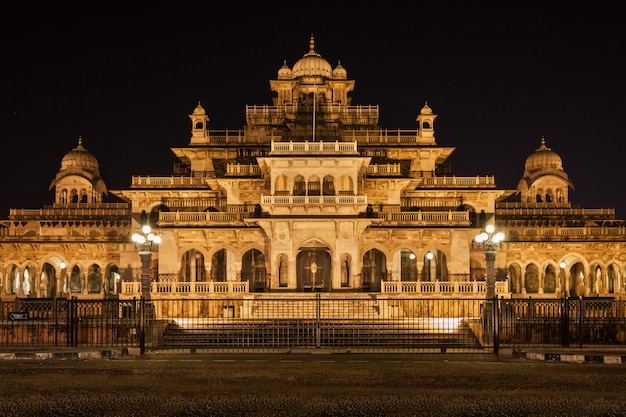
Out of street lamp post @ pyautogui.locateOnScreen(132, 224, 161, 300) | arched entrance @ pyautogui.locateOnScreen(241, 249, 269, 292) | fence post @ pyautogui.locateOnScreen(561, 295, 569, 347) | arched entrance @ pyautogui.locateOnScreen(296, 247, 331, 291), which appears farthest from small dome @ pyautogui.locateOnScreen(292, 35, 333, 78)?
fence post @ pyautogui.locateOnScreen(561, 295, 569, 347)

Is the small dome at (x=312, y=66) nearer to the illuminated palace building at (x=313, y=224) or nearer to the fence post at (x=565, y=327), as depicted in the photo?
the illuminated palace building at (x=313, y=224)

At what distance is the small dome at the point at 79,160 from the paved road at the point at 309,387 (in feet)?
200

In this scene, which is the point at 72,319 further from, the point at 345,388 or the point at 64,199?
the point at 64,199

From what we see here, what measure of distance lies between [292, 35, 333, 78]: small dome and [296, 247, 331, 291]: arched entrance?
1762 centimetres

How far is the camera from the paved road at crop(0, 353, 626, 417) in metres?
15.7

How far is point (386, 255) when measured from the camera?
177ft

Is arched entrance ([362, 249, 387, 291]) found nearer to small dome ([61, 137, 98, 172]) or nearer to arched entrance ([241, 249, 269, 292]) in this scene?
arched entrance ([241, 249, 269, 292])

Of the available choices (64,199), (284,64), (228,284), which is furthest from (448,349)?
(64,199)

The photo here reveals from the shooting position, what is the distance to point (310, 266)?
55.1 m

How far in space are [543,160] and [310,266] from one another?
118 feet

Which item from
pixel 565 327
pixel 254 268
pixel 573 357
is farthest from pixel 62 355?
pixel 254 268

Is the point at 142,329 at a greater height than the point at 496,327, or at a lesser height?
greater

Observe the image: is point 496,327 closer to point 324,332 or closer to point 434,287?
point 324,332

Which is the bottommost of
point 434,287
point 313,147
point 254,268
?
point 434,287
